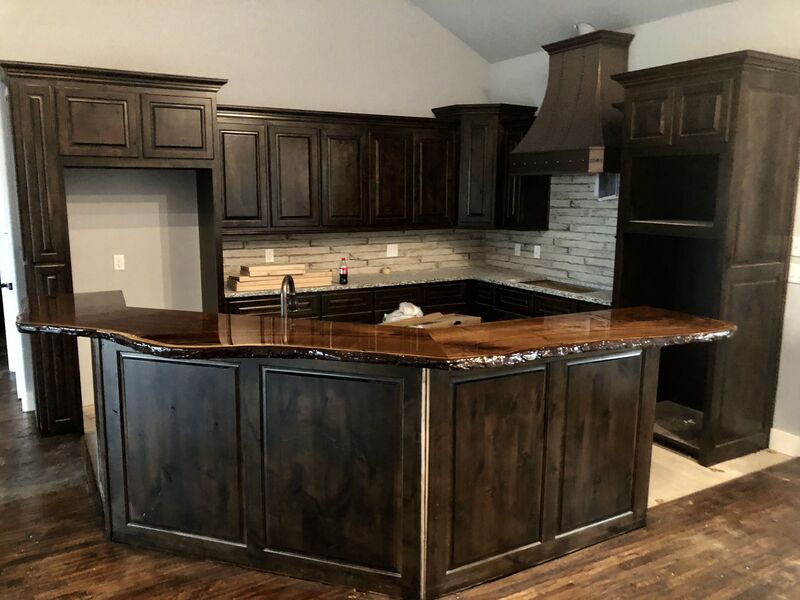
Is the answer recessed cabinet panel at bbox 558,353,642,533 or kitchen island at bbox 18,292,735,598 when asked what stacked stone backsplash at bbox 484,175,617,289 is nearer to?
kitchen island at bbox 18,292,735,598

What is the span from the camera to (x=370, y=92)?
18.4 ft

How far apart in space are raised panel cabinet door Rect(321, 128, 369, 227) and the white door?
213 centimetres

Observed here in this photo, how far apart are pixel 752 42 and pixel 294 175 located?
319cm

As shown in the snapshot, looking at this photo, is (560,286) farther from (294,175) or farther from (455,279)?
(294,175)

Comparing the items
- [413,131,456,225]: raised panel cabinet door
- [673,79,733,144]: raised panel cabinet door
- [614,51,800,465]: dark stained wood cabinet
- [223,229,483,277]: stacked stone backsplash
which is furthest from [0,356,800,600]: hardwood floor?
[413,131,456,225]: raised panel cabinet door

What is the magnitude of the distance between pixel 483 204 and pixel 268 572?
3690 mm

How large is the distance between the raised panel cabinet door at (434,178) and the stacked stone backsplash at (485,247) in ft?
1.35

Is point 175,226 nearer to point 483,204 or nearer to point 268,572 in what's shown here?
point 483,204

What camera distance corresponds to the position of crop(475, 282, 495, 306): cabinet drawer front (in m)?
5.54

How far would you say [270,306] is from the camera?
490cm

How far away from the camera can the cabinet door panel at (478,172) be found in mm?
5523

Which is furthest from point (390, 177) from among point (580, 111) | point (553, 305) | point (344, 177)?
point (553, 305)

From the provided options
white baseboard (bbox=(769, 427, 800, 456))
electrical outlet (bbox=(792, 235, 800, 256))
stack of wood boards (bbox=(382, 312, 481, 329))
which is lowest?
white baseboard (bbox=(769, 427, 800, 456))

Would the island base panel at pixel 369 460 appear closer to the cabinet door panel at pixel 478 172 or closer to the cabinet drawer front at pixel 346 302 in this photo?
the cabinet drawer front at pixel 346 302
